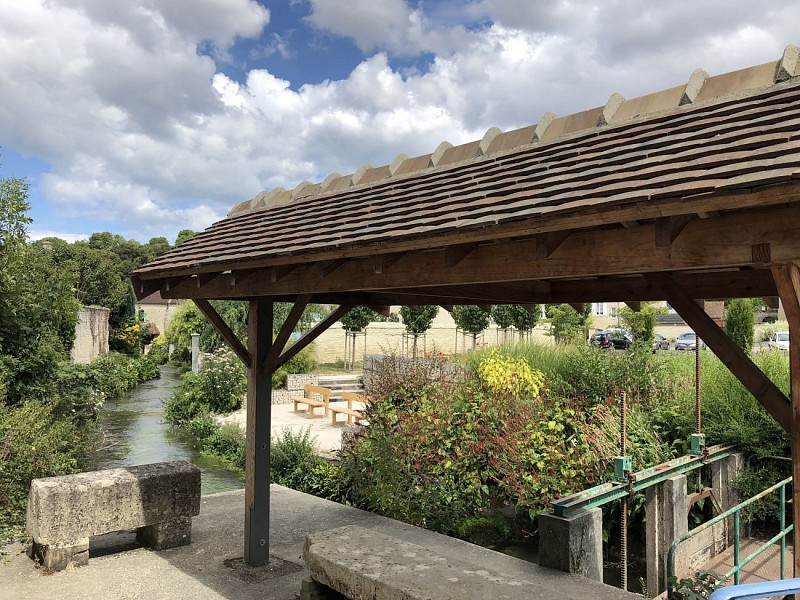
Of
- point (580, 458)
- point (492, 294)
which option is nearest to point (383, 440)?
point (580, 458)

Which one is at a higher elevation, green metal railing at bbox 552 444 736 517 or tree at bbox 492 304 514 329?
tree at bbox 492 304 514 329

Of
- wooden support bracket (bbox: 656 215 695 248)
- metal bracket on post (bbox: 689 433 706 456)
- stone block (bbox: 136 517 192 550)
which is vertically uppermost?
wooden support bracket (bbox: 656 215 695 248)

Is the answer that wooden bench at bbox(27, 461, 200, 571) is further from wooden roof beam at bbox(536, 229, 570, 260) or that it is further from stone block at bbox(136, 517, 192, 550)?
wooden roof beam at bbox(536, 229, 570, 260)

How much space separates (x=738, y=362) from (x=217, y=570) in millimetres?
4990

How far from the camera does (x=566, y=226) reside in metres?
2.80

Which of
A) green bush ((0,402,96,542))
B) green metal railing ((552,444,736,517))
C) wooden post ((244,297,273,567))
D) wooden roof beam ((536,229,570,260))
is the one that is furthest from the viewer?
green bush ((0,402,96,542))

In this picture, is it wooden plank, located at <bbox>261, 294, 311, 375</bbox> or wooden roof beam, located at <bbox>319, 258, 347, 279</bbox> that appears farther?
wooden plank, located at <bbox>261, 294, 311, 375</bbox>

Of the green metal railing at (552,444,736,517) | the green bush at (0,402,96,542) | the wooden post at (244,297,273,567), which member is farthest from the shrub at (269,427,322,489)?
the green metal railing at (552,444,736,517)

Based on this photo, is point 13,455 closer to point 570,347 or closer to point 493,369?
point 493,369

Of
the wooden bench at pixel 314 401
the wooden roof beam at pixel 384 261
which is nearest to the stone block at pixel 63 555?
the wooden roof beam at pixel 384 261

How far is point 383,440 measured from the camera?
316 inches

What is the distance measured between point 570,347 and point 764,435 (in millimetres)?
4519

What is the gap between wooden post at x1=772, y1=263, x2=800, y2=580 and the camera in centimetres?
229

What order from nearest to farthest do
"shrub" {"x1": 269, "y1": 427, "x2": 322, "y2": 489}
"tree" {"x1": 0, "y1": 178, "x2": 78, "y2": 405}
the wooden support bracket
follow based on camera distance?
the wooden support bracket → "tree" {"x1": 0, "y1": 178, "x2": 78, "y2": 405} → "shrub" {"x1": 269, "y1": 427, "x2": 322, "y2": 489}
